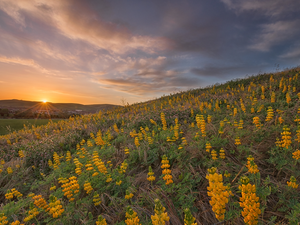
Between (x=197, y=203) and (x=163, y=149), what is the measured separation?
1.96 metres

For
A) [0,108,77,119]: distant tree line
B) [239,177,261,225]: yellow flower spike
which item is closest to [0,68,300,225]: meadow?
[239,177,261,225]: yellow flower spike

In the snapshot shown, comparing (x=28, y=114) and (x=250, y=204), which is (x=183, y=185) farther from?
(x=28, y=114)

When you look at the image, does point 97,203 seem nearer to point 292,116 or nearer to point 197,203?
point 197,203

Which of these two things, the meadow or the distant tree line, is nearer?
the meadow

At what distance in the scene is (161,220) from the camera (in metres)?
1.59

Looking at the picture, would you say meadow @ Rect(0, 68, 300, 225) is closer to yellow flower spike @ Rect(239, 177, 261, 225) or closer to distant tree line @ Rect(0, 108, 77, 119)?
yellow flower spike @ Rect(239, 177, 261, 225)

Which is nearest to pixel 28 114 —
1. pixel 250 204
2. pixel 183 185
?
pixel 183 185

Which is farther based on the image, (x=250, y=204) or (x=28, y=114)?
(x=28, y=114)

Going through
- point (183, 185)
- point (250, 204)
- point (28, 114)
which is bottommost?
point (183, 185)

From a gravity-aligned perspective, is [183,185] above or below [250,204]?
below

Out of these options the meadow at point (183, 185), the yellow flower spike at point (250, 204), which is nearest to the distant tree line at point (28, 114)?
the meadow at point (183, 185)

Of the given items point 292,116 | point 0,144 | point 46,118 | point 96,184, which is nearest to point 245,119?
point 292,116

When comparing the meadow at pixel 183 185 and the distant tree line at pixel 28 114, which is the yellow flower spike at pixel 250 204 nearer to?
the meadow at pixel 183 185

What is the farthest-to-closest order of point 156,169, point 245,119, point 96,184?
point 245,119 < point 156,169 < point 96,184
